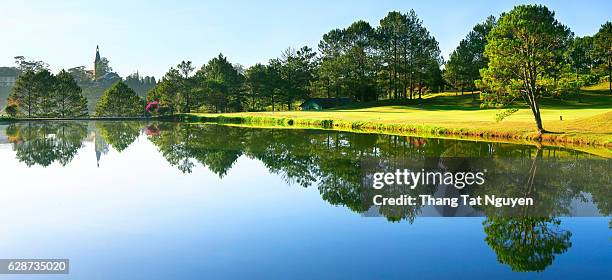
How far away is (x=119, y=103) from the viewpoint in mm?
114938

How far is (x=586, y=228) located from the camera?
15.0 m

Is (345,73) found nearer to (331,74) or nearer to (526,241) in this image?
(331,74)

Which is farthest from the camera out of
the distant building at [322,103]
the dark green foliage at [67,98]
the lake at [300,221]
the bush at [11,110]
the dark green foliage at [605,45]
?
the dark green foliage at [67,98]

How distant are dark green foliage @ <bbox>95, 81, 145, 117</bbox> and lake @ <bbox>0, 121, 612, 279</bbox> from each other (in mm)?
88279

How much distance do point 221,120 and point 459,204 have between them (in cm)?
7327

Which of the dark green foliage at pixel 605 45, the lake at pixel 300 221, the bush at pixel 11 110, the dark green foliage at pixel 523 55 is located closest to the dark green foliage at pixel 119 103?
the bush at pixel 11 110

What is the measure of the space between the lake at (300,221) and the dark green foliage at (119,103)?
290 ft

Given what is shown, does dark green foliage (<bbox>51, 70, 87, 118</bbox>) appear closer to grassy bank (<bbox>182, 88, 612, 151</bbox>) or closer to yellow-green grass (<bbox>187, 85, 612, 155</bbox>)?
grassy bank (<bbox>182, 88, 612, 151</bbox>)

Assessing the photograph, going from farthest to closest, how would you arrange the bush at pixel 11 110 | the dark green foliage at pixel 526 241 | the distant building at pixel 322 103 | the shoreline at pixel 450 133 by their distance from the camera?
1. the distant building at pixel 322 103
2. the bush at pixel 11 110
3. the shoreline at pixel 450 133
4. the dark green foliage at pixel 526 241

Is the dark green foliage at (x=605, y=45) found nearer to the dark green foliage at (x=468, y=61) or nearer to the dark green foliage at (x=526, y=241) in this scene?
the dark green foliage at (x=468, y=61)

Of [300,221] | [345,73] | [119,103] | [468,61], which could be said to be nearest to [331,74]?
[345,73]

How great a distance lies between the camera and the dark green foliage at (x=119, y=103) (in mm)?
114062

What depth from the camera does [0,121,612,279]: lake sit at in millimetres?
11789

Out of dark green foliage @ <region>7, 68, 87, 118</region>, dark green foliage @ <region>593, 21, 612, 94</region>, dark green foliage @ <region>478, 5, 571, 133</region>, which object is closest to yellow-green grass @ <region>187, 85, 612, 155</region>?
dark green foliage @ <region>478, 5, 571, 133</region>
